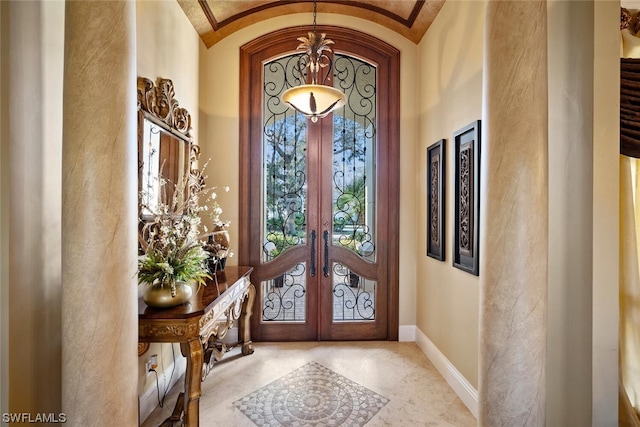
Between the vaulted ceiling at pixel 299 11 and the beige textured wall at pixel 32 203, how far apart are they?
73.7 inches

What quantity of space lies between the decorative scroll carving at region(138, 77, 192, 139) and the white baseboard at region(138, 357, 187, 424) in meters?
1.96

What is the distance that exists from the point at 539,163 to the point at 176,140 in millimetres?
2588

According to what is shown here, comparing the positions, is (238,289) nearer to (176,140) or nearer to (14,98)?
(176,140)

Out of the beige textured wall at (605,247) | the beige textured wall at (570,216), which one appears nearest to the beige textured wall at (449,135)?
the beige textured wall at (570,216)

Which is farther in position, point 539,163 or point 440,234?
point 440,234

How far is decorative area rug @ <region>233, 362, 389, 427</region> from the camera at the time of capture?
7.10ft

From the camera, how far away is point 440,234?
2805 mm

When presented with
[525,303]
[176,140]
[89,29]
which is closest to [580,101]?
[525,303]

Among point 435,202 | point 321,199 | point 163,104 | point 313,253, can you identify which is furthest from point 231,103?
point 435,202

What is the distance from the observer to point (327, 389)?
2.52 m

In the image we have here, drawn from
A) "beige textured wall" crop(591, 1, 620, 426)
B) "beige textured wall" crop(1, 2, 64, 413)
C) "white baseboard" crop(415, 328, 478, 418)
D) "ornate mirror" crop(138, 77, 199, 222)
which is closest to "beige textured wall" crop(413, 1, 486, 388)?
"white baseboard" crop(415, 328, 478, 418)

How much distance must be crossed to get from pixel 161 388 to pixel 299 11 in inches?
152

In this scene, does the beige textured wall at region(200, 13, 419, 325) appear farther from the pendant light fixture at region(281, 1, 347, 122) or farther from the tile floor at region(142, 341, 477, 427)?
the pendant light fixture at region(281, 1, 347, 122)

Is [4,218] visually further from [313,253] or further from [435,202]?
[435,202]
